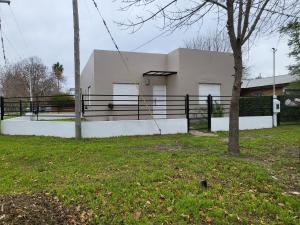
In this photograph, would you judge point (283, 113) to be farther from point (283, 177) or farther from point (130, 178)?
point (130, 178)

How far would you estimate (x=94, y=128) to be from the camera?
1101cm

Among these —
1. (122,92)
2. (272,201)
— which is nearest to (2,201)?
(272,201)

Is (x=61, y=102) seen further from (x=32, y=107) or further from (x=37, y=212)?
(x=37, y=212)

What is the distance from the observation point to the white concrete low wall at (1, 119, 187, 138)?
11.0m

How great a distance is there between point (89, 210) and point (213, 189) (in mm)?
2002

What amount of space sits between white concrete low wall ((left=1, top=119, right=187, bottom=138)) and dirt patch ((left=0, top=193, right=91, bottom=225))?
663 cm

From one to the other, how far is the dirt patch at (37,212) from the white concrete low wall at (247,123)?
9813 mm

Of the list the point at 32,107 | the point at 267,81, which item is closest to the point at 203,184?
the point at 32,107

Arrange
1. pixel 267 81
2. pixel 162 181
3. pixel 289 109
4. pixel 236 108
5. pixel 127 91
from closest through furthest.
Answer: pixel 162 181 → pixel 236 108 → pixel 127 91 → pixel 289 109 → pixel 267 81

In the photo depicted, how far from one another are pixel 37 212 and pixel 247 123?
11.8 m

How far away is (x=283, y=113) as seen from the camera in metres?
16.0

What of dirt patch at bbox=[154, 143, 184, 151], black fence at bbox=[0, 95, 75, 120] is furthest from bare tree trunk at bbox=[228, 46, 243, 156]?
black fence at bbox=[0, 95, 75, 120]

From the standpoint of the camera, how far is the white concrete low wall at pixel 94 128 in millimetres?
10984

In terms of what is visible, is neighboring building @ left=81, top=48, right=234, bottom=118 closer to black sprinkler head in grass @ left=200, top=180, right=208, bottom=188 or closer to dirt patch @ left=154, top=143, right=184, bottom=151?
dirt patch @ left=154, top=143, right=184, bottom=151
